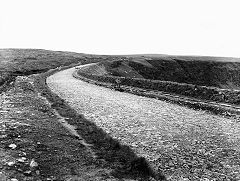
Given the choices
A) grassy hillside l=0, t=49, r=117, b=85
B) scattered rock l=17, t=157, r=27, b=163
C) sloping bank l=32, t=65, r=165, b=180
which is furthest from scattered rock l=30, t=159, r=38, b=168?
grassy hillside l=0, t=49, r=117, b=85

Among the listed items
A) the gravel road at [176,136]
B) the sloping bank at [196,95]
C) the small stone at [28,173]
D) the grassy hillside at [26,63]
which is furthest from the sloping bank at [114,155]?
the grassy hillside at [26,63]

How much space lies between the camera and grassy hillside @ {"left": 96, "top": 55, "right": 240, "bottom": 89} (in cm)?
10081

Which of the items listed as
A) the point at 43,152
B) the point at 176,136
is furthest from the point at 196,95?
the point at 43,152

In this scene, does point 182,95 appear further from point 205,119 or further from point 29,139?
point 29,139

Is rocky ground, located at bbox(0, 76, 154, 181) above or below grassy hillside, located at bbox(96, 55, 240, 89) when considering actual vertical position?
above

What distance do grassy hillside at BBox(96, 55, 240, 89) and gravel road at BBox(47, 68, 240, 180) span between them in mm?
69403

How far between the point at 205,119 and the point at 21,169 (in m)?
12.9

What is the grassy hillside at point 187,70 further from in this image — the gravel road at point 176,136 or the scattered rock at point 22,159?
the scattered rock at point 22,159

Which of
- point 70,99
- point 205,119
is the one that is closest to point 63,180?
point 205,119

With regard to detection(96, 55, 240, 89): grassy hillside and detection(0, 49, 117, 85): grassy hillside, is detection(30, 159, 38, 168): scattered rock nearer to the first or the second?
detection(0, 49, 117, 85): grassy hillside

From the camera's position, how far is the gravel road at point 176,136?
34.9 feet

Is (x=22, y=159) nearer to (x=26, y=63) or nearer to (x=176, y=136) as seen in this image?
(x=176, y=136)

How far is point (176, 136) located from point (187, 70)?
4426 inches

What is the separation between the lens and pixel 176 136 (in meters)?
14.5
